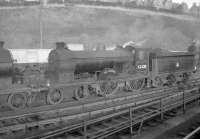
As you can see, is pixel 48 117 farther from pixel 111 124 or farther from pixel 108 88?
pixel 108 88

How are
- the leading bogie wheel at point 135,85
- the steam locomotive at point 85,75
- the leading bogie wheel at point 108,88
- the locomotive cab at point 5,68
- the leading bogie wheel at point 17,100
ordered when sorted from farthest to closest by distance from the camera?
the leading bogie wheel at point 135,85, the leading bogie wheel at point 108,88, the steam locomotive at point 85,75, the leading bogie wheel at point 17,100, the locomotive cab at point 5,68

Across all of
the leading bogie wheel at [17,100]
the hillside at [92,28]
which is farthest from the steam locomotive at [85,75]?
the hillside at [92,28]

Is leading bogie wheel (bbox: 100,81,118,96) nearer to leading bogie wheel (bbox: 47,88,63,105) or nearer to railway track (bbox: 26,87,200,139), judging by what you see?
leading bogie wheel (bbox: 47,88,63,105)

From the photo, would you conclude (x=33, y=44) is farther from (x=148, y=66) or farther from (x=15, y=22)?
(x=148, y=66)

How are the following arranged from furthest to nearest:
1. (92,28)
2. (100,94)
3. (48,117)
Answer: (92,28) < (100,94) < (48,117)

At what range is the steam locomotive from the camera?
1004 cm

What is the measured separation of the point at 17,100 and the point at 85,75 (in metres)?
4.01

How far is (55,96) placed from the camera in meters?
11.3

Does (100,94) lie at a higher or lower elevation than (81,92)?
lower

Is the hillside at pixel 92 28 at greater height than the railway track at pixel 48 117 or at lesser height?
greater

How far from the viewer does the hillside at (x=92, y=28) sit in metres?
36.9

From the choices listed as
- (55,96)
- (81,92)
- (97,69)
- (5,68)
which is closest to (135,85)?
(97,69)

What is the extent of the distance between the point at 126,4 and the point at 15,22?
28.7 m

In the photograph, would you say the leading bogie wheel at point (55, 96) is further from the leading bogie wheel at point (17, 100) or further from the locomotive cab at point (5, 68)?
the locomotive cab at point (5, 68)
